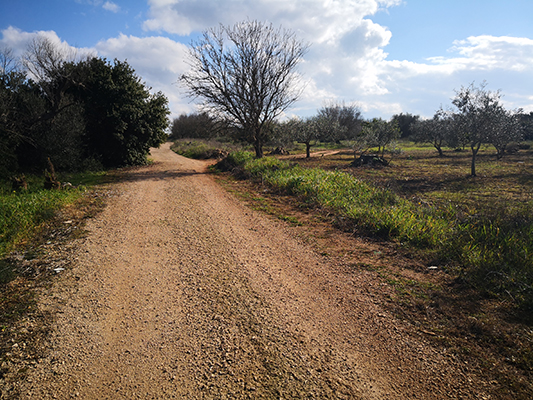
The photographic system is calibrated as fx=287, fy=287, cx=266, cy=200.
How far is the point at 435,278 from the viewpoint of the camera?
4.45 m

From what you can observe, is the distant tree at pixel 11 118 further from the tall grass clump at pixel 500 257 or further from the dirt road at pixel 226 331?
the tall grass clump at pixel 500 257

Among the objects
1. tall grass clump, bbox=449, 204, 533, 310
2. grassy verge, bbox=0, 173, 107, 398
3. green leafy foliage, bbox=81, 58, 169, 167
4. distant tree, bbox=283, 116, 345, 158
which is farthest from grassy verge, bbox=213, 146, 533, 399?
distant tree, bbox=283, 116, 345, 158

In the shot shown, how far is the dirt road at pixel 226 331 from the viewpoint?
8.85 ft

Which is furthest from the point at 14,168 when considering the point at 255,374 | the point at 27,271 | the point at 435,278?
the point at 435,278

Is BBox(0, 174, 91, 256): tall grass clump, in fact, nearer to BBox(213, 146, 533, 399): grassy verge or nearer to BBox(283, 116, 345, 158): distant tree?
BBox(213, 146, 533, 399): grassy verge

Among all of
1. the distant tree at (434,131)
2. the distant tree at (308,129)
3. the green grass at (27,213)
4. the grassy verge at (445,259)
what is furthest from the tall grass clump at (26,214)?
the distant tree at (434,131)

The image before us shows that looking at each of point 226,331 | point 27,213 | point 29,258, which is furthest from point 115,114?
point 226,331

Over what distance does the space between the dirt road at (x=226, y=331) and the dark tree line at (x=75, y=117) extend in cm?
1138

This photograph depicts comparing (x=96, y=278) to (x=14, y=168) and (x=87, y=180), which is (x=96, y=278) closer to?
(x=87, y=180)

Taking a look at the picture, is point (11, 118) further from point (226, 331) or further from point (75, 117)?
point (226, 331)

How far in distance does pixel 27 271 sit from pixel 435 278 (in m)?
6.67

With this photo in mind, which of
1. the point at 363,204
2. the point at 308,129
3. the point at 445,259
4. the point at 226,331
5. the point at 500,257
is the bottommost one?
the point at 226,331

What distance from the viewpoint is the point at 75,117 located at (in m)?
14.9

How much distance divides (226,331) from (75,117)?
1594 centimetres
